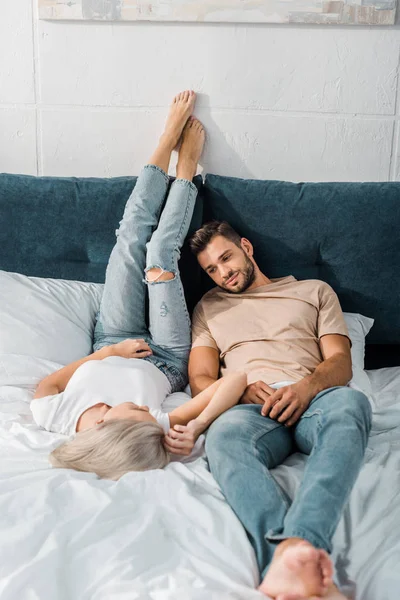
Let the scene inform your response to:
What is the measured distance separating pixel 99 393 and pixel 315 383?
0.62 meters

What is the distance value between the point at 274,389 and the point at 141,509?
670 mm

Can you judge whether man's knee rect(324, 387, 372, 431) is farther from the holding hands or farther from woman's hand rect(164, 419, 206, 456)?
woman's hand rect(164, 419, 206, 456)

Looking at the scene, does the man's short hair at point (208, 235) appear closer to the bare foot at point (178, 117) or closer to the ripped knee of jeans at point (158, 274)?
the ripped knee of jeans at point (158, 274)

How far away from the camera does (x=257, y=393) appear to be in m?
2.01

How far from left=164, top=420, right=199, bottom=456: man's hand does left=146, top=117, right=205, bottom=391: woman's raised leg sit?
506 mm

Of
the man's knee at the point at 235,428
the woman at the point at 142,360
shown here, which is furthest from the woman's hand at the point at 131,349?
the man's knee at the point at 235,428

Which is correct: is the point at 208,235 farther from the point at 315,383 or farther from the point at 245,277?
the point at 315,383

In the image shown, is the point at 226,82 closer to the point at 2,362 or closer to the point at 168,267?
the point at 168,267

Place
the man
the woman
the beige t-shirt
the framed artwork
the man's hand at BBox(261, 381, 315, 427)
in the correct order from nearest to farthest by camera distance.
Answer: the man
the woman
the man's hand at BBox(261, 381, 315, 427)
the beige t-shirt
the framed artwork

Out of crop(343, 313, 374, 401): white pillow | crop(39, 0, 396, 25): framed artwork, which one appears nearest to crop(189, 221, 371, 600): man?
crop(343, 313, 374, 401): white pillow

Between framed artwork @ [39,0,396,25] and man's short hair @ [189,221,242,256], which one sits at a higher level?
framed artwork @ [39,0,396,25]

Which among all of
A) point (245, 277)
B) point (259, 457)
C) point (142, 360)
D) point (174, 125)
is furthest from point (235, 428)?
point (174, 125)

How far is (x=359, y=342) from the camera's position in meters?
2.37

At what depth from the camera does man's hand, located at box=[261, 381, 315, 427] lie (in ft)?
6.28
